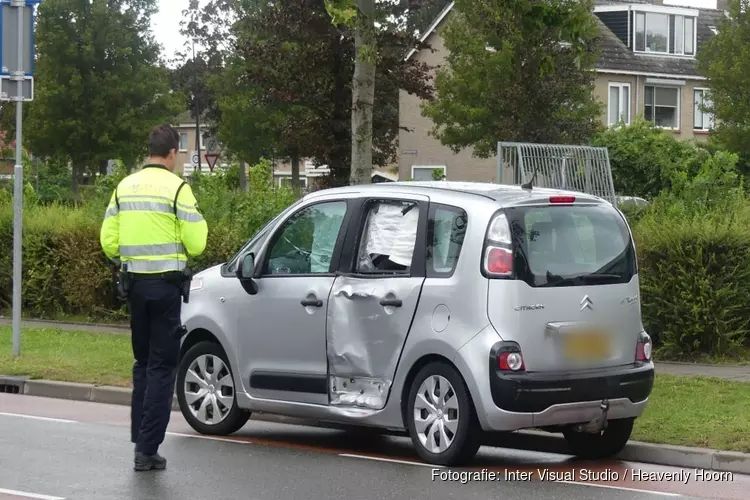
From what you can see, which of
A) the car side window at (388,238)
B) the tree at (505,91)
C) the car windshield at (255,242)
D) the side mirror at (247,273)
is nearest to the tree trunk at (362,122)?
the car windshield at (255,242)

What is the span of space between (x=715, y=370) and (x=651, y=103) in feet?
151

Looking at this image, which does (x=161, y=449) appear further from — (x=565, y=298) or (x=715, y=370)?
(x=715, y=370)

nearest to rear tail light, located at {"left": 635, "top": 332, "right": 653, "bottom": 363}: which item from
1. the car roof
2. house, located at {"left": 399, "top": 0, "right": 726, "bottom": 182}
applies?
the car roof

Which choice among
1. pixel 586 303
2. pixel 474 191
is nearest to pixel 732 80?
pixel 474 191

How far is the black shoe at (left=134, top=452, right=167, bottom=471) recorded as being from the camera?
887 cm

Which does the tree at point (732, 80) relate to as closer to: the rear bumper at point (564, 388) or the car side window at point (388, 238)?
the car side window at point (388, 238)

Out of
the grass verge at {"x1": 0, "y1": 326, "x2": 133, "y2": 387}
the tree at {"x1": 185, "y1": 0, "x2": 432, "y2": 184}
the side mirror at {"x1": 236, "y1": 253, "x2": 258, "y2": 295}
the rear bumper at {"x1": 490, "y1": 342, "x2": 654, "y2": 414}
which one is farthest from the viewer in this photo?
the tree at {"x1": 185, "y1": 0, "x2": 432, "y2": 184}

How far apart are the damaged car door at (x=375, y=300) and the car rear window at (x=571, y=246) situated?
0.74 meters

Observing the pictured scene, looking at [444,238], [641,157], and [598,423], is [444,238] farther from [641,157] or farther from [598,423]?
[641,157]

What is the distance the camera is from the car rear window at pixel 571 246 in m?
8.98

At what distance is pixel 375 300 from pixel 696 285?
602 cm

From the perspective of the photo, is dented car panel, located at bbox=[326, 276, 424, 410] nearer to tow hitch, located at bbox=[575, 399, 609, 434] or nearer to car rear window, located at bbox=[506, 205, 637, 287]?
car rear window, located at bbox=[506, 205, 637, 287]

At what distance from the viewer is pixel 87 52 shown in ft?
199

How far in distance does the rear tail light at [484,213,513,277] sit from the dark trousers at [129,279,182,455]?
2011mm
